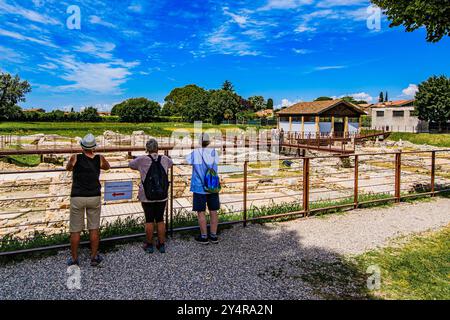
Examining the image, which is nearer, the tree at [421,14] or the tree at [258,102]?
the tree at [421,14]

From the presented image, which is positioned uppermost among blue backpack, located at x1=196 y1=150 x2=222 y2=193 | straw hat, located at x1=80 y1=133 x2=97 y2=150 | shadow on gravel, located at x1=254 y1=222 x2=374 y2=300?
straw hat, located at x1=80 y1=133 x2=97 y2=150

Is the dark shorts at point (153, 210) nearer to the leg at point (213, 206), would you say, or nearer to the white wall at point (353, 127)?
the leg at point (213, 206)

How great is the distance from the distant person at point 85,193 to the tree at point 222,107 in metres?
71.2

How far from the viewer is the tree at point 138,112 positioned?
89.8m

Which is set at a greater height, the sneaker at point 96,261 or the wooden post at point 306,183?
the wooden post at point 306,183

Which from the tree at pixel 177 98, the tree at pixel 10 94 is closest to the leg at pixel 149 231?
the tree at pixel 10 94

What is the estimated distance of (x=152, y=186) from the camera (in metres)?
5.21

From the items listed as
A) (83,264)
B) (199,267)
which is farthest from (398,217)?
(83,264)

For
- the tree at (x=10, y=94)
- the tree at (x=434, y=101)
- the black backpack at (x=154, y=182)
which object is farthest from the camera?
the tree at (x=10, y=94)

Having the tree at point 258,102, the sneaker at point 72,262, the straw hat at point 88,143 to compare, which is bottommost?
the sneaker at point 72,262

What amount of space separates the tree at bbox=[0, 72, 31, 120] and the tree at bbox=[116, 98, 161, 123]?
1018 inches

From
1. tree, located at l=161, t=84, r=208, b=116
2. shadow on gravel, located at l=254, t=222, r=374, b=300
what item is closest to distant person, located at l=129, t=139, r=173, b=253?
shadow on gravel, located at l=254, t=222, r=374, b=300

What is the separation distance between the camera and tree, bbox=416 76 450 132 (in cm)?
4938

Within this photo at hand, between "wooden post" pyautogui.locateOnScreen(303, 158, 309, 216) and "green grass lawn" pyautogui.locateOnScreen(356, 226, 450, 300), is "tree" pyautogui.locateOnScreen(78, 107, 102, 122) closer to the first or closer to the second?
"wooden post" pyautogui.locateOnScreen(303, 158, 309, 216)
